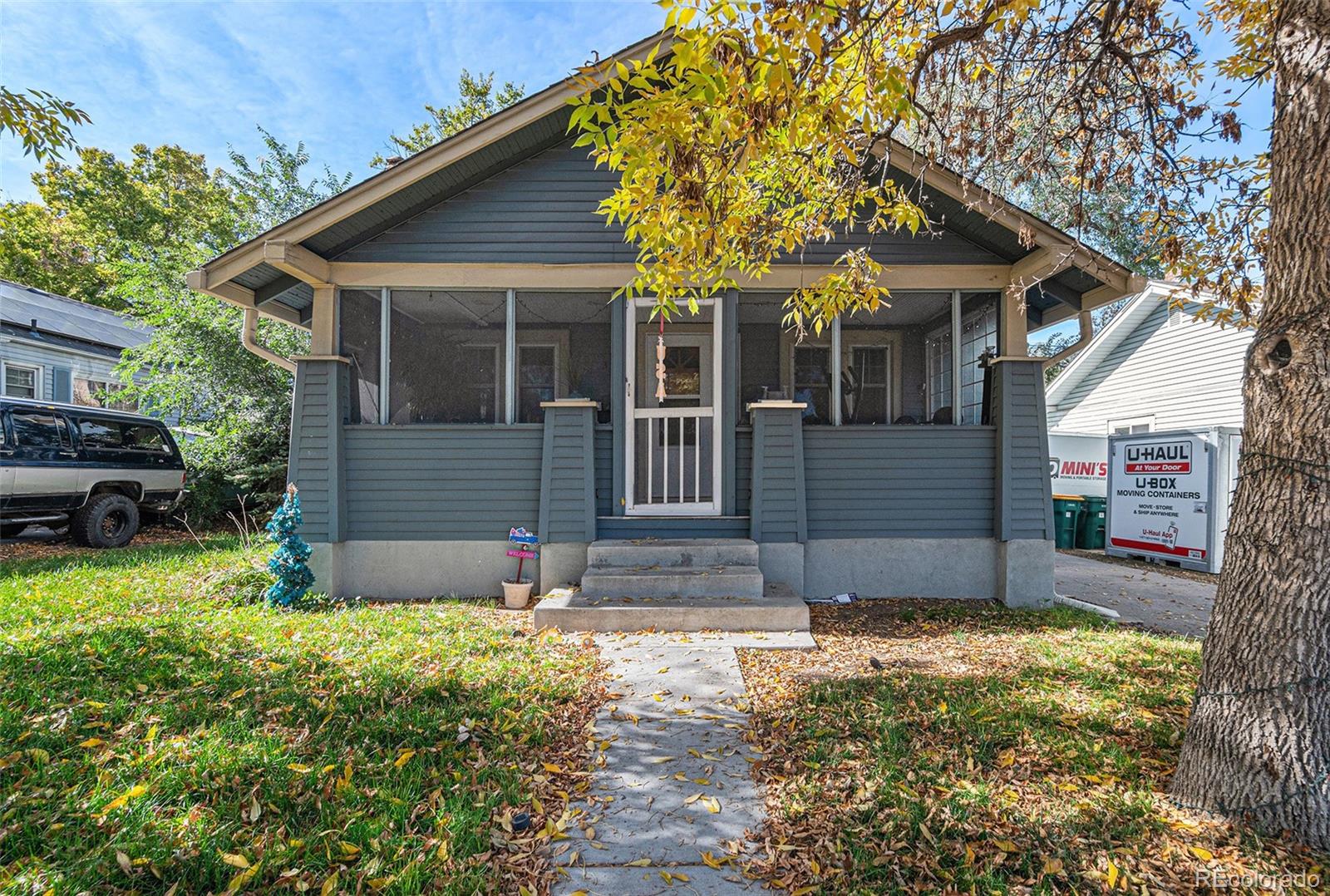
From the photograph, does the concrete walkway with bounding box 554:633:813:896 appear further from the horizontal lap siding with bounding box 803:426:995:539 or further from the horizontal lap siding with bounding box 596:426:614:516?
the horizontal lap siding with bounding box 803:426:995:539

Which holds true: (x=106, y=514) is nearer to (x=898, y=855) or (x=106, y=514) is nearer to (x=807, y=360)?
(x=807, y=360)

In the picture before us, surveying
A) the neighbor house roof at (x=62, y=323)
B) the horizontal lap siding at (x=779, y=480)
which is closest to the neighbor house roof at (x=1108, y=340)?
the horizontal lap siding at (x=779, y=480)

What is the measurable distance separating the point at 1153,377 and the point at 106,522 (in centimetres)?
1900

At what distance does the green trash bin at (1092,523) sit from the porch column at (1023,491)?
20.6 ft

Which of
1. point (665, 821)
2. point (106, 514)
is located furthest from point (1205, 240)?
point (106, 514)

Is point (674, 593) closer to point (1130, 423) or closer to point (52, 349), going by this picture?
point (1130, 423)

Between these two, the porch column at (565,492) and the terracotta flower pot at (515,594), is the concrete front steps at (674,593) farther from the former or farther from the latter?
the terracotta flower pot at (515,594)

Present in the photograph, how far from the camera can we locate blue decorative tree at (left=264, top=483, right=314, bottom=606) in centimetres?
525

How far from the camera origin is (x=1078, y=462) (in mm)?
12516

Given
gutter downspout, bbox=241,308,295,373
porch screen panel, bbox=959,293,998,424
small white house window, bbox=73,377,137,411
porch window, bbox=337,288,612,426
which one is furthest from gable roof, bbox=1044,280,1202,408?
small white house window, bbox=73,377,137,411

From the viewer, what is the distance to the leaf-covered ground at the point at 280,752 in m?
1.98

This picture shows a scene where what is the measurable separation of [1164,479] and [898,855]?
9.17m

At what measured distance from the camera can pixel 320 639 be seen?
429 cm

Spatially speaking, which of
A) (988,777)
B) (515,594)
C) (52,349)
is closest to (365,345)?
(515,594)
